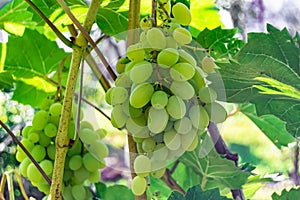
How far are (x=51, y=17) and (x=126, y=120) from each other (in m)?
0.26

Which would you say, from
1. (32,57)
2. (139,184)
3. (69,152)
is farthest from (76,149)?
(32,57)

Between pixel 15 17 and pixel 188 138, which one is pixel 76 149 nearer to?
pixel 188 138

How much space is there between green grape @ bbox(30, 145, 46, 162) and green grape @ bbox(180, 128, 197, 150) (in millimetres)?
192

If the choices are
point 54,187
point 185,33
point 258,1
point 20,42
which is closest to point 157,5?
point 185,33

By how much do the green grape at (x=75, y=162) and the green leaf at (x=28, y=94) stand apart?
0.26m

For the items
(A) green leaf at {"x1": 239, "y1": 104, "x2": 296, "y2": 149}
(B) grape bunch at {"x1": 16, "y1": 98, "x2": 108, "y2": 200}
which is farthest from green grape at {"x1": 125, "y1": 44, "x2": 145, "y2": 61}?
(A) green leaf at {"x1": 239, "y1": 104, "x2": 296, "y2": 149}

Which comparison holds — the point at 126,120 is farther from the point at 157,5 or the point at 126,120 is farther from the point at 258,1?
the point at 258,1

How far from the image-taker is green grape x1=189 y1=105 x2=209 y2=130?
40cm

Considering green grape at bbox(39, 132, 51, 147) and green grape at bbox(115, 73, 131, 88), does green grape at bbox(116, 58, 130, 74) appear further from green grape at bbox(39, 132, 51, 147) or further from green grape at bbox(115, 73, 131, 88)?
green grape at bbox(39, 132, 51, 147)

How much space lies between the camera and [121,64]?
434 millimetres

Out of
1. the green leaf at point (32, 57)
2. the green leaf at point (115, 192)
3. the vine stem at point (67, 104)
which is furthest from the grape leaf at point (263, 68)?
the green leaf at point (32, 57)

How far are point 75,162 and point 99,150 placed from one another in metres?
0.03

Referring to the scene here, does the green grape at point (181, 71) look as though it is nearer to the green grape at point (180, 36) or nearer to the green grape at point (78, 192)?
the green grape at point (180, 36)

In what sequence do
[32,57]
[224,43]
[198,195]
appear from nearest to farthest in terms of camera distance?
1. [198,195]
2. [224,43]
3. [32,57]
